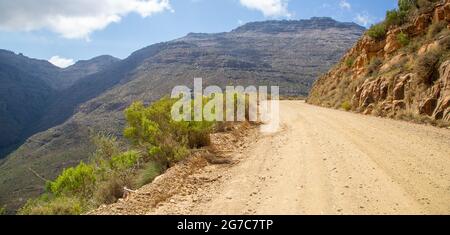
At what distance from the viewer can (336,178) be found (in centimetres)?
A: 779

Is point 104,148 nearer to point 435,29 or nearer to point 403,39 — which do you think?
point 435,29

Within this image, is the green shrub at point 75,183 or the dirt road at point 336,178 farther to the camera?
the green shrub at point 75,183

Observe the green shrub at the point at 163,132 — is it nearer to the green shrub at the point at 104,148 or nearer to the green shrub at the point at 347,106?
the green shrub at the point at 104,148

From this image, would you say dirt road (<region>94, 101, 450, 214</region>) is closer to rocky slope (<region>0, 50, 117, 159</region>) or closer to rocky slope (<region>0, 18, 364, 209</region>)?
rocky slope (<region>0, 18, 364, 209</region>)

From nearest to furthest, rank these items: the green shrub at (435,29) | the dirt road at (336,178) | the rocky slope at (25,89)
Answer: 1. the dirt road at (336,178)
2. the green shrub at (435,29)
3. the rocky slope at (25,89)

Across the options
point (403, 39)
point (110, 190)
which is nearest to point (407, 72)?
point (403, 39)

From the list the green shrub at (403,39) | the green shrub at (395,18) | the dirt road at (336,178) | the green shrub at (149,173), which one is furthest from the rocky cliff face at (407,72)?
the green shrub at (149,173)

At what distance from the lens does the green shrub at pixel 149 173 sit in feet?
29.9

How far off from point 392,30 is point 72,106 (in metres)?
107

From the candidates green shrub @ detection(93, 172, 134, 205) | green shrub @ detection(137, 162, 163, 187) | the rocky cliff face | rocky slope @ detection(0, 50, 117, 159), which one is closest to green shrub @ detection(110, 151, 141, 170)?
green shrub @ detection(137, 162, 163, 187)

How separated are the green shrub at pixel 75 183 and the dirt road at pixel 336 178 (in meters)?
2.33

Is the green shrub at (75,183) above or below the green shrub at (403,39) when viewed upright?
below
